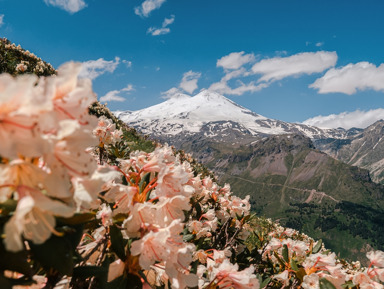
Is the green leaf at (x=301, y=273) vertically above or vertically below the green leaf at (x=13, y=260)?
below

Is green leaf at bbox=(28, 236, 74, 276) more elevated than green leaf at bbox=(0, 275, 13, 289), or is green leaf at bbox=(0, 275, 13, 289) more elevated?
green leaf at bbox=(28, 236, 74, 276)

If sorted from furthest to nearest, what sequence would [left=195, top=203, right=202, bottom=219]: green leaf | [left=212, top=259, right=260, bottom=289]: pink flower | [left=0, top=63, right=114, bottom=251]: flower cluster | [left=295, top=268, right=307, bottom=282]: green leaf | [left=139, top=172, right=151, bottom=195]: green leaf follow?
[left=195, top=203, right=202, bottom=219]: green leaf → [left=295, top=268, right=307, bottom=282]: green leaf → [left=139, top=172, right=151, bottom=195]: green leaf → [left=212, top=259, right=260, bottom=289]: pink flower → [left=0, top=63, right=114, bottom=251]: flower cluster

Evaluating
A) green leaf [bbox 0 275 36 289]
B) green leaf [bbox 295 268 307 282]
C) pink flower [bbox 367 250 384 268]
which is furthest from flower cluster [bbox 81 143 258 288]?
pink flower [bbox 367 250 384 268]

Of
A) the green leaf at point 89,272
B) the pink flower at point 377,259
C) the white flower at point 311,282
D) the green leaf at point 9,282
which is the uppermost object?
the green leaf at point 9,282

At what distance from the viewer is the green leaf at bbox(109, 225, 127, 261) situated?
1594 mm

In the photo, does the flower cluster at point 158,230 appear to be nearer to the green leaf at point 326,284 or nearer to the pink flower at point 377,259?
the green leaf at point 326,284

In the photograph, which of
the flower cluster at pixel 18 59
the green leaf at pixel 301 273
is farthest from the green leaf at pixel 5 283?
the flower cluster at pixel 18 59

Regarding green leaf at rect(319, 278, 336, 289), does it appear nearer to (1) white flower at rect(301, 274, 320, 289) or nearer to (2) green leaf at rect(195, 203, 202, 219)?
(1) white flower at rect(301, 274, 320, 289)

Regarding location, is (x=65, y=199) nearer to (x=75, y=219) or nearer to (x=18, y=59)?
(x=75, y=219)

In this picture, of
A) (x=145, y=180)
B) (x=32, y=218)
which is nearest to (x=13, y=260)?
(x=32, y=218)

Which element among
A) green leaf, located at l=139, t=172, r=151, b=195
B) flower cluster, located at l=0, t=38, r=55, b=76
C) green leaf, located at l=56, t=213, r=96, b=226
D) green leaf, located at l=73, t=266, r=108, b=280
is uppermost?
flower cluster, located at l=0, t=38, r=55, b=76

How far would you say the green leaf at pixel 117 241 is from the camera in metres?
1.59

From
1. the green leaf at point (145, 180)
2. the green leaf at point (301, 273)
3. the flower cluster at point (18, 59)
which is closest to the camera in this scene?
the green leaf at point (145, 180)

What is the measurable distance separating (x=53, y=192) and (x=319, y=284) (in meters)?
2.61
